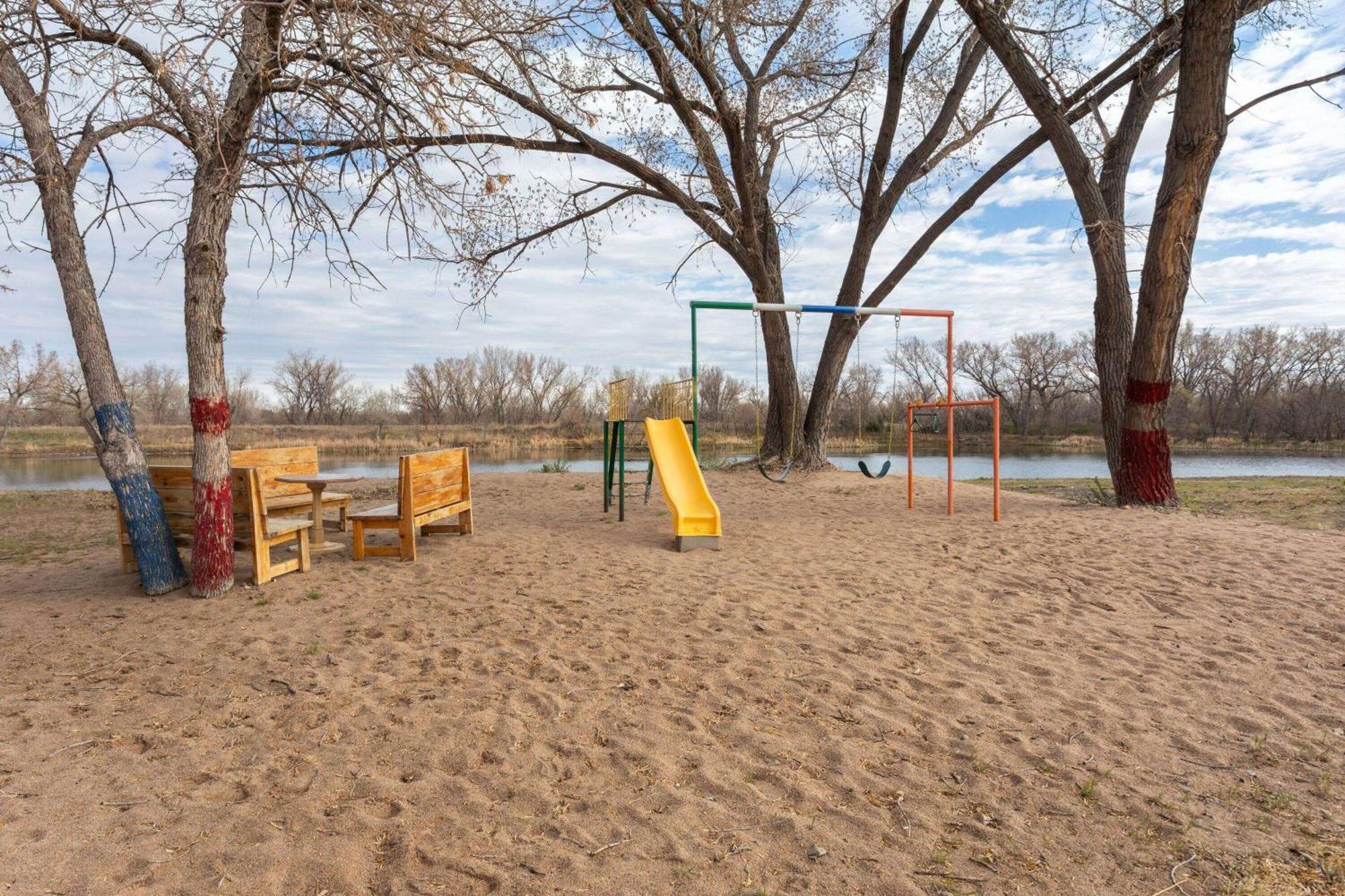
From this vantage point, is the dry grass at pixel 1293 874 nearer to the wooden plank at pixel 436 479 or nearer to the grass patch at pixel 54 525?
the wooden plank at pixel 436 479

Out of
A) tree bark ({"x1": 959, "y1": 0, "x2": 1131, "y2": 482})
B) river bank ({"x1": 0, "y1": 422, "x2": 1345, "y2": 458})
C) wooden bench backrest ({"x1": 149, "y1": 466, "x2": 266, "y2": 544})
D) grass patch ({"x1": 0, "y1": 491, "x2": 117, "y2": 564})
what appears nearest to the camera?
wooden bench backrest ({"x1": 149, "y1": 466, "x2": 266, "y2": 544})

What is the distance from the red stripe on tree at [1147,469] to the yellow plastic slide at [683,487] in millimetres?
4932

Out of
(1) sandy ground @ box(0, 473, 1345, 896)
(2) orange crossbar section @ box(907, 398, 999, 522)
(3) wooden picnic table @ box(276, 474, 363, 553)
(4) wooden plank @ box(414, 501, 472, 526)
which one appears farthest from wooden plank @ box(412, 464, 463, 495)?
(2) orange crossbar section @ box(907, 398, 999, 522)

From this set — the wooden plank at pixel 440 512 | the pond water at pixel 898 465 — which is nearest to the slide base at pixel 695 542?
the wooden plank at pixel 440 512

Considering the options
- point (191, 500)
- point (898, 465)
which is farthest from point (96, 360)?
point (898, 465)

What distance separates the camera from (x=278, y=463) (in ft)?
22.5

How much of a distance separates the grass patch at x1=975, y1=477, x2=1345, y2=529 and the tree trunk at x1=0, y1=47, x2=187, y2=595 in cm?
948

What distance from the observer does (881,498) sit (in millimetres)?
10164

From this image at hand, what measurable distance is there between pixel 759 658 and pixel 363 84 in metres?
3.89

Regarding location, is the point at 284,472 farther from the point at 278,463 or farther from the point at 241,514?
the point at 241,514

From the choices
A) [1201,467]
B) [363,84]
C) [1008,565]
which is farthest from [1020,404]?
[363,84]

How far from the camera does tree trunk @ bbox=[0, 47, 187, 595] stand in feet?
15.2

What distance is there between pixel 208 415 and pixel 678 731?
377 centimetres

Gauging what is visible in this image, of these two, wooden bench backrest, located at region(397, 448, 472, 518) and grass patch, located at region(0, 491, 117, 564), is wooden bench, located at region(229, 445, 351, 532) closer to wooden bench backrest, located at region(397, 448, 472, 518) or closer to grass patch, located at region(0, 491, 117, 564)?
wooden bench backrest, located at region(397, 448, 472, 518)
